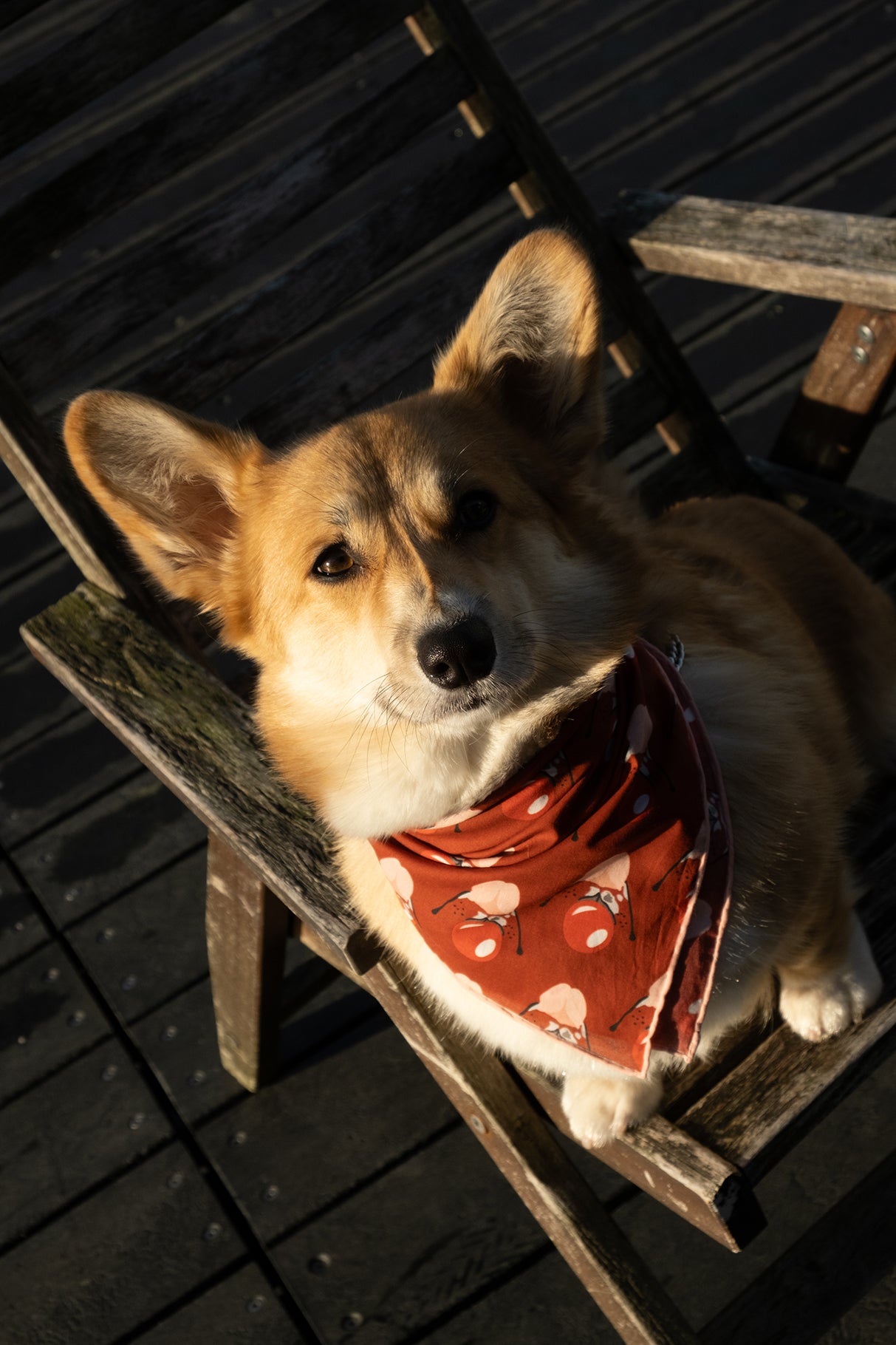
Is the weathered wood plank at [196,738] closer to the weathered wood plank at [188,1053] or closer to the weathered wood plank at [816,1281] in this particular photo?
the weathered wood plank at [816,1281]

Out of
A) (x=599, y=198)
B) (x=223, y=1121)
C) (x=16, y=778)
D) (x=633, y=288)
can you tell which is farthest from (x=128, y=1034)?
(x=599, y=198)

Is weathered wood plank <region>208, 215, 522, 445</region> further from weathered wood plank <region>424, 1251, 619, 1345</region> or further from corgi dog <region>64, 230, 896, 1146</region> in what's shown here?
weathered wood plank <region>424, 1251, 619, 1345</region>

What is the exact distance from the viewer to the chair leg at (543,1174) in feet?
5.32

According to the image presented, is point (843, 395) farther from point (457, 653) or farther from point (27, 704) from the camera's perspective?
point (27, 704)

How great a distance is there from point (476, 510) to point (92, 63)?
4.01ft

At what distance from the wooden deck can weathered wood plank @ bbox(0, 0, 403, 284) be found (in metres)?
0.05

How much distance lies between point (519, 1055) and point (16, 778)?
2.08 m

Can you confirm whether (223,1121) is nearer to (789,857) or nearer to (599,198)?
(789,857)

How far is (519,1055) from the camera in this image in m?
1.69

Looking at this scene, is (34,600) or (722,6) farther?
(722,6)

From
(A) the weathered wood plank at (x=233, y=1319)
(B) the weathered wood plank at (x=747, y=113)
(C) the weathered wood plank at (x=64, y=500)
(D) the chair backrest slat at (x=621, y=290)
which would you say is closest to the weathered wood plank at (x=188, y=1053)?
(A) the weathered wood plank at (x=233, y=1319)

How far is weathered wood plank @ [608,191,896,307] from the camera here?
6.45ft

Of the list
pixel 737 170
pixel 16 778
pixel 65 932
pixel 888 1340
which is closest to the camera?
pixel 888 1340

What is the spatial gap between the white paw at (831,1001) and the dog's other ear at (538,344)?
2.81ft
